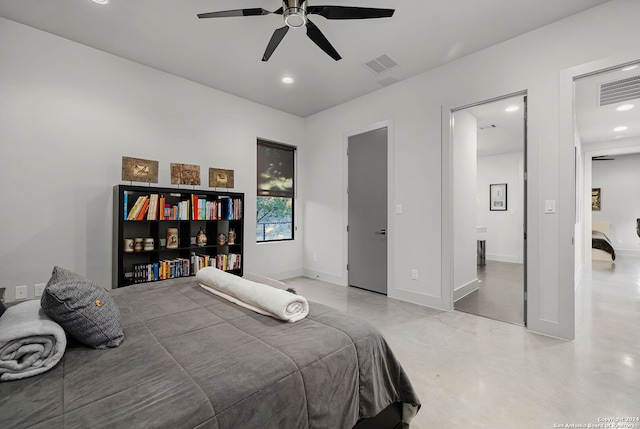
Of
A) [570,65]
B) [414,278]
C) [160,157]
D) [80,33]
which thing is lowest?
[414,278]

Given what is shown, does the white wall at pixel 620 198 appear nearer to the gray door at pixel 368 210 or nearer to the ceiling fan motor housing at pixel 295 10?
the gray door at pixel 368 210

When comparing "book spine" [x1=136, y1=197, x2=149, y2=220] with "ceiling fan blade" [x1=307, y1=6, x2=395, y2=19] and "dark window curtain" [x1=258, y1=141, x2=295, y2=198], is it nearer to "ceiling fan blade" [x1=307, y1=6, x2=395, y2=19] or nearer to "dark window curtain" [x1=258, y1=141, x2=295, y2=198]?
"dark window curtain" [x1=258, y1=141, x2=295, y2=198]

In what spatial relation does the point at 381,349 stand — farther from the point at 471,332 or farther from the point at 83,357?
the point at 471,332

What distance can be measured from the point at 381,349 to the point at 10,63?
4.08 meters

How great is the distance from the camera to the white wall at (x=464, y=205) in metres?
3.79

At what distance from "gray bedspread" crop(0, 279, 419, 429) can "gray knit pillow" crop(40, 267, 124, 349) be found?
5 centimetres

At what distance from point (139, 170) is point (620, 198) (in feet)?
35.3

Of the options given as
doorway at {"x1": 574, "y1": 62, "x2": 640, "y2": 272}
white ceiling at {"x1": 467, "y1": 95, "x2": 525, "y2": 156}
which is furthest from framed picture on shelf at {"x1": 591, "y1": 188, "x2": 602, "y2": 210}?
white ceiling at {"x1": 467, "y1": 95, "x2": 525, "y2": 156}

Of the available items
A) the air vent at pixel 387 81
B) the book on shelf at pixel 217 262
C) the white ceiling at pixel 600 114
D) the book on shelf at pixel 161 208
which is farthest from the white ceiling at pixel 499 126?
the book on shelf at pixel 161 208

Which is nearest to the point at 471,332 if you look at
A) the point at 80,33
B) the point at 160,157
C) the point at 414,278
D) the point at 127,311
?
the point at 414,278

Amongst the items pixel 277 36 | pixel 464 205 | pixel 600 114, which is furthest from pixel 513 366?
pixel 600 114

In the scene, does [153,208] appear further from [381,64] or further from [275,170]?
[381,64]

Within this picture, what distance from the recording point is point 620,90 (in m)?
3.43

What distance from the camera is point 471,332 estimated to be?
2732 millimetres
